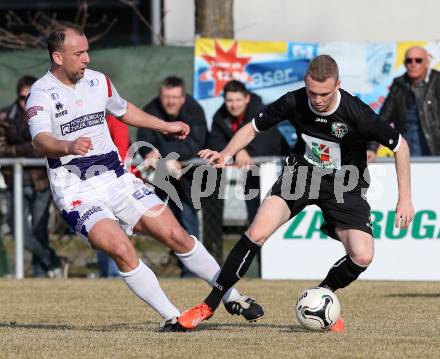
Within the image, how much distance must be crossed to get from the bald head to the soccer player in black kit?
173 inches

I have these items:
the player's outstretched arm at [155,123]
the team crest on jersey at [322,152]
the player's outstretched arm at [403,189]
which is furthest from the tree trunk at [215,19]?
the player's outstretched arm at [403,189]

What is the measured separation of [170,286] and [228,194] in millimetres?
1396

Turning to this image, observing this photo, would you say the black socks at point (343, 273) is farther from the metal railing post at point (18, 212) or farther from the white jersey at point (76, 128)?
the metal railing post at point (18, 212)

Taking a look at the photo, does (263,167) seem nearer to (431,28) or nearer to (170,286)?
(170,286)

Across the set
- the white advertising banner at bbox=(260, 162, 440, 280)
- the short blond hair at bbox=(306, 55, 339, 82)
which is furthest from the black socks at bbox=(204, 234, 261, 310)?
the white advertising banner at bbox=(260, 162, 440, 280)

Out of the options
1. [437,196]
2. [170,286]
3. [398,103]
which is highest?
[398,103]

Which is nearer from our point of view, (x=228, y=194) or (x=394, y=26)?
(x=228, y=194)

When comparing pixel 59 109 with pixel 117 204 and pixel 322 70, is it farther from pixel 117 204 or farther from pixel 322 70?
pixel 322 70

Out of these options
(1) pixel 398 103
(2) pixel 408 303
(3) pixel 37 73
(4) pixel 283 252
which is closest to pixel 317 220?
(4) pixel 283 252

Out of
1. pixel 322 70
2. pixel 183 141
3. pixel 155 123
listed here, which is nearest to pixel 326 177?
pixel 322 70

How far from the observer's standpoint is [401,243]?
40.9ft

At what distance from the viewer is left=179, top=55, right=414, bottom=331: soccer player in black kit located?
8.09 meters

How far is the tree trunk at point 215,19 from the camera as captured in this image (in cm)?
1598

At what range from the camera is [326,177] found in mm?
8398
